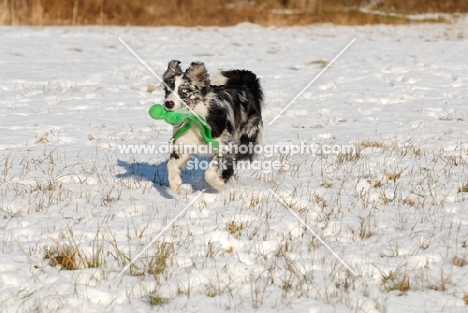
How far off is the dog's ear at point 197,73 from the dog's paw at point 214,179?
93 centimetres

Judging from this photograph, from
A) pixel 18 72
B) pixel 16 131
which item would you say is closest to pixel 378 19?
pixel 18 72

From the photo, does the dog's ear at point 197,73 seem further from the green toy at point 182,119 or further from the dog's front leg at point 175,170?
the dog's front leg at point 175,170

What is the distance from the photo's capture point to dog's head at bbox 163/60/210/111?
5.95m

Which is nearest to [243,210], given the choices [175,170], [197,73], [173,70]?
[175,170]

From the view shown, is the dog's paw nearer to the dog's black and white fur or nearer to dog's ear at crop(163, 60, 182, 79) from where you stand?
the dog's black and white fur

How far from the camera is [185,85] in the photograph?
19.9 ft

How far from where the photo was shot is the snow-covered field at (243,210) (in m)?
4.05

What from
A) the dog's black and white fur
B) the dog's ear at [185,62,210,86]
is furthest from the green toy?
the dog's ear at [185,62,210,86]

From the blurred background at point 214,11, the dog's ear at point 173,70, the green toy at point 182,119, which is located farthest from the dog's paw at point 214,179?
the blurred background at point 214,11

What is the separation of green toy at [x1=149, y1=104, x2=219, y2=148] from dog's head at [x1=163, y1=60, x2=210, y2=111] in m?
0.07

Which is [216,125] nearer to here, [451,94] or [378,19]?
[451,94]

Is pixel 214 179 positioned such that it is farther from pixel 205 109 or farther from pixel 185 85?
pixel 185 85

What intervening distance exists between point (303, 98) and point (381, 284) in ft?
29.7

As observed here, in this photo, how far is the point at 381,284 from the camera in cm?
412
